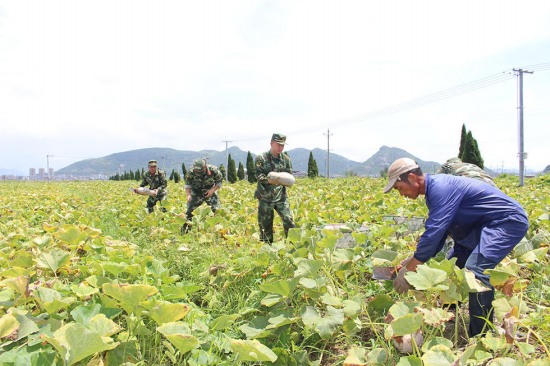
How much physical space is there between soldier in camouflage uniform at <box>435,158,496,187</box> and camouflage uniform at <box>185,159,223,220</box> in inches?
143

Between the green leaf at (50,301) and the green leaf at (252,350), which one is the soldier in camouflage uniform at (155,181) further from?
the green leaf at (252,350)

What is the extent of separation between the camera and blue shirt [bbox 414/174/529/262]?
268 cm

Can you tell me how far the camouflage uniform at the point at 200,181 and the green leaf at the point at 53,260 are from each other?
12.5 ft

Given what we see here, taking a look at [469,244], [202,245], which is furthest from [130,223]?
[469,244]

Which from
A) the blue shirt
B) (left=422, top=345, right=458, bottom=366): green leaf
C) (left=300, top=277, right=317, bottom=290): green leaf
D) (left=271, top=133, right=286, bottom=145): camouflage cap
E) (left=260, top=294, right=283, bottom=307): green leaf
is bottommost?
(left=260, top=294, right=283, bottom=307): green leaf

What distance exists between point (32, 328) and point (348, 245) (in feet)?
10.1

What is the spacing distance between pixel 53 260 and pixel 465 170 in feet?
13.7

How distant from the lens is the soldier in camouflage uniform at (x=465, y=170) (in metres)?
4.43

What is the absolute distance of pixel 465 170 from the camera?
464 cm

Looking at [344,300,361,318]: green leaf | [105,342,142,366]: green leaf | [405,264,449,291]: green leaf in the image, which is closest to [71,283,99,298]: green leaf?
[105,342,142,366]: green leaf

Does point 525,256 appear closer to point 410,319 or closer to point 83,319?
point 410,319

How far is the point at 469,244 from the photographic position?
9.75 feet

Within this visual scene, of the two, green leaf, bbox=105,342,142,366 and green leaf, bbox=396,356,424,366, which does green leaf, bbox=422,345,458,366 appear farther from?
green leaf, bbox=105,342,142,366

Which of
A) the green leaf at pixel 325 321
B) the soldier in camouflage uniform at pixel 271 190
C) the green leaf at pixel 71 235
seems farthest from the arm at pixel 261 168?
the green leaf at pixel 325 321
